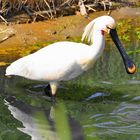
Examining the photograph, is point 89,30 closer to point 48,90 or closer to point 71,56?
point 71,56

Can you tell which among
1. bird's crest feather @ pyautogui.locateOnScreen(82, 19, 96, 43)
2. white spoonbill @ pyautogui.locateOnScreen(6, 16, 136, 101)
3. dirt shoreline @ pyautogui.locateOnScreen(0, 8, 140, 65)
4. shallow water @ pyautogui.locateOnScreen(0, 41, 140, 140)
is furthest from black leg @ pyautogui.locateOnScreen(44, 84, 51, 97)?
dirt shoreline @ pyautogui.locateOnScreen(0, 8, 140, 65)

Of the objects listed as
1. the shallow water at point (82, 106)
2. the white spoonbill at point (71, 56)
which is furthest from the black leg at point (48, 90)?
the white spoonbill at point (71, 56)

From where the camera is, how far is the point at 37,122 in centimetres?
574

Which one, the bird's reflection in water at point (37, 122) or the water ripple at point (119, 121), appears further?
the water ripple at point (119, 121)

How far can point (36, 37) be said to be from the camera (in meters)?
9.51

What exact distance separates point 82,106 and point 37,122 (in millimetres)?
928

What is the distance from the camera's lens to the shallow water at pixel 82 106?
554cm

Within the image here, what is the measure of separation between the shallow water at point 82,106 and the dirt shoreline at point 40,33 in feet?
3.65

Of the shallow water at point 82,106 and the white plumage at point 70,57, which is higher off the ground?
the white plumage at point 70,57

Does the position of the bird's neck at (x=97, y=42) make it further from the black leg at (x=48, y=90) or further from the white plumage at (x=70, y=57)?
the black leg at (x=48, y=90)

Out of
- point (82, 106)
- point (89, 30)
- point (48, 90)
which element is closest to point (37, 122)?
point (82, 106)

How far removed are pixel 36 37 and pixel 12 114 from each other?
3453 millimetres

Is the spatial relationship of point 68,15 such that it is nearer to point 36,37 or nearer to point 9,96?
point 36,37

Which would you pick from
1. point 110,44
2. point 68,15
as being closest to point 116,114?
point 110,44
